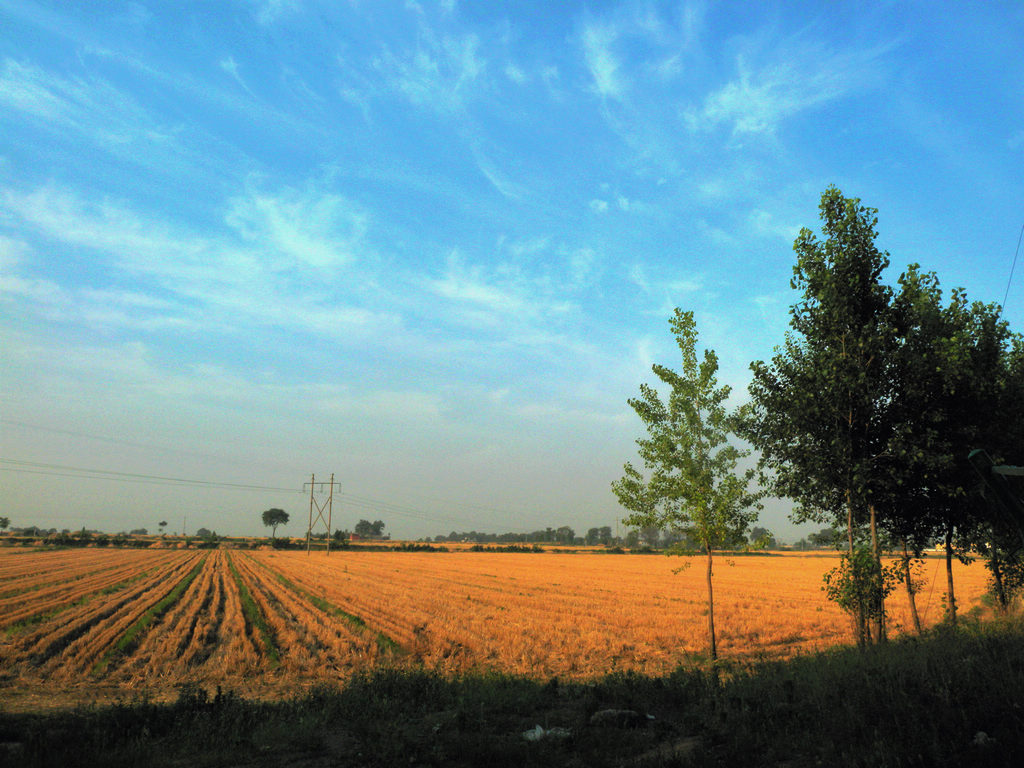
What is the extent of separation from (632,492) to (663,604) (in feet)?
58.1

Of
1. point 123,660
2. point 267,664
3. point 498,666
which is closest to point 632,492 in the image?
point 498,666

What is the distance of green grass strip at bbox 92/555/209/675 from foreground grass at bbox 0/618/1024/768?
8085mm

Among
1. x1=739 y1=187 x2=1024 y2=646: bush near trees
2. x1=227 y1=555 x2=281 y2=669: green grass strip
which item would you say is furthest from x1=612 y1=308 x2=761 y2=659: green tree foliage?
x1=227 y1=555 x2=281 y2=669: green grass strip

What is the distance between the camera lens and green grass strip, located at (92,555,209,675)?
17500 mm

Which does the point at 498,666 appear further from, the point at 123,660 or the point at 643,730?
the point at 123,660

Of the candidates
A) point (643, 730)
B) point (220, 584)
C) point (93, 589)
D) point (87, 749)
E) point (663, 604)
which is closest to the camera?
point (87, 749)

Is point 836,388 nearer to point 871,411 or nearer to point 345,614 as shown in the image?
point 871,411

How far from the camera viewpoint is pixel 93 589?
123 ft

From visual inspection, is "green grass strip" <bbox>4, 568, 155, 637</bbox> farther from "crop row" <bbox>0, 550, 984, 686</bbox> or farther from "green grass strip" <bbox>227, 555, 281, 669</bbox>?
"green grass strip" <bbox>227, 555, 281, 669</bbox>

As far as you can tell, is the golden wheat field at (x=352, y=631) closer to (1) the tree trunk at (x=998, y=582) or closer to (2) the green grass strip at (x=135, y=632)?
(2) the green grass strip at (x=135, y=632)

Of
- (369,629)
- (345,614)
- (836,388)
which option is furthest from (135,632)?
(836,388)

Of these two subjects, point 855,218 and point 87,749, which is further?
point 855,218

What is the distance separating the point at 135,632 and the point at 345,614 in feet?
27.7

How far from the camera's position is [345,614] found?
27.2 metres
